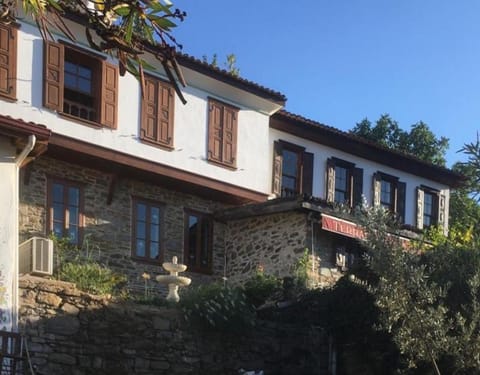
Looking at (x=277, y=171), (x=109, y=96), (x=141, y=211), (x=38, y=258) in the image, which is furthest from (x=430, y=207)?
(x=38, y=258)

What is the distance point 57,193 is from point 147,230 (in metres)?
2.28

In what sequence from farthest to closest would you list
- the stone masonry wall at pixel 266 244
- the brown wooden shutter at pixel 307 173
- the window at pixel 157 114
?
the brown wooden shutter at pixel 307 173 → the stone masonry wall at pixel 266 244 → the window at pixel 157 114

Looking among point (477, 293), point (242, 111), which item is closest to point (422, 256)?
point (477, 293)

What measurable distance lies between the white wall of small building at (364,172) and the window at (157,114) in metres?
3.41

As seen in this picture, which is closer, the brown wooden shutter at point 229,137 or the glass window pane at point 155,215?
the glass window pane at point 155,215

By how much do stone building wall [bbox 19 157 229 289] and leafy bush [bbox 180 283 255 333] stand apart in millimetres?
3088

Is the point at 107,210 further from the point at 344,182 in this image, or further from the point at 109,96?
the point at 344,182

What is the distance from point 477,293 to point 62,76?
8612 millimetres

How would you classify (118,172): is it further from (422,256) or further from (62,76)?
(422,256)

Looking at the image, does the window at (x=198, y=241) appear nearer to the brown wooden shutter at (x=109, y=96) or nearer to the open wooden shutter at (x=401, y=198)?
the brown wooden shutter at (x=109, y=96)

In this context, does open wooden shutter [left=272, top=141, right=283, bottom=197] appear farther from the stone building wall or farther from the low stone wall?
the low stone wall

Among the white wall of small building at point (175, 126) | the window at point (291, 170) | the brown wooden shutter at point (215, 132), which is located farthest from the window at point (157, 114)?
the window at point (291, 170)

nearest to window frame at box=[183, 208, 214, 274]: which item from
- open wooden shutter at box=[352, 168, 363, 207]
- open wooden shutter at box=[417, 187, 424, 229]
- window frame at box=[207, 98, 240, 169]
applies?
window frame at box=[207, 98, 240, 169]

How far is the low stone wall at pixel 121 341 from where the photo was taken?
11.9 metres
